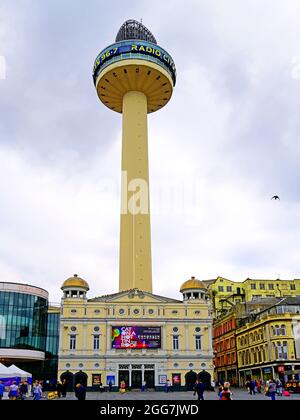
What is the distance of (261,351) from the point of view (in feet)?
219

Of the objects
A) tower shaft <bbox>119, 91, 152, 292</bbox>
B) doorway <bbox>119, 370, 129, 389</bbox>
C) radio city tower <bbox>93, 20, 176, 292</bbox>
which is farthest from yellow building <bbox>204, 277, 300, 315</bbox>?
doorway <bbox>119, 370, 129, 389</bbox>

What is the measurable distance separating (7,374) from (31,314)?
40.4 meters

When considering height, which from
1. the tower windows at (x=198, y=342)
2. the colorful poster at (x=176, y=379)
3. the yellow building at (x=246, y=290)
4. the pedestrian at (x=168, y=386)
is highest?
the yellow building at (x=246, y=290)

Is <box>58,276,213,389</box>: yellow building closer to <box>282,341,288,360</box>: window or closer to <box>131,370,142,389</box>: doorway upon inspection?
<box>131,370,142,389</box>: doorway

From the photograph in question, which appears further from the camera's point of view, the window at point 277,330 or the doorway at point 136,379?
the doorway at point 136,379

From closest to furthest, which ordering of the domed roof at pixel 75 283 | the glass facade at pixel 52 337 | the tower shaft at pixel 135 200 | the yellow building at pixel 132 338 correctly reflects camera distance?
the yellow building at pixel 132 338 → the domed roof at pixel 75 283 → the tower shaft at pixel 135 200 → the glass facade at pixel 52 337

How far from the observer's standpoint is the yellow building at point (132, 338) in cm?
6309

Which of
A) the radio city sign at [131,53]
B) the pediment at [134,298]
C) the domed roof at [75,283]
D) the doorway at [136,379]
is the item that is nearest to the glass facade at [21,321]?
the domed roof at [75,283]

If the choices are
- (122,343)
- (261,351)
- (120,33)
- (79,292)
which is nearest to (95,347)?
(122,343)

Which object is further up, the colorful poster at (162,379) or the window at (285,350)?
the window at (285,350)

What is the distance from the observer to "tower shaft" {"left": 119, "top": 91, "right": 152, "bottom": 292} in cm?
7450

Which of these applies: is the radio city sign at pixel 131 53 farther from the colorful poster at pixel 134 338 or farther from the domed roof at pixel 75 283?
the colorful poster at pixel 134 338

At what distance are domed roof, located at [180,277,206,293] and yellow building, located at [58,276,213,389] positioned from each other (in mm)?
2406
